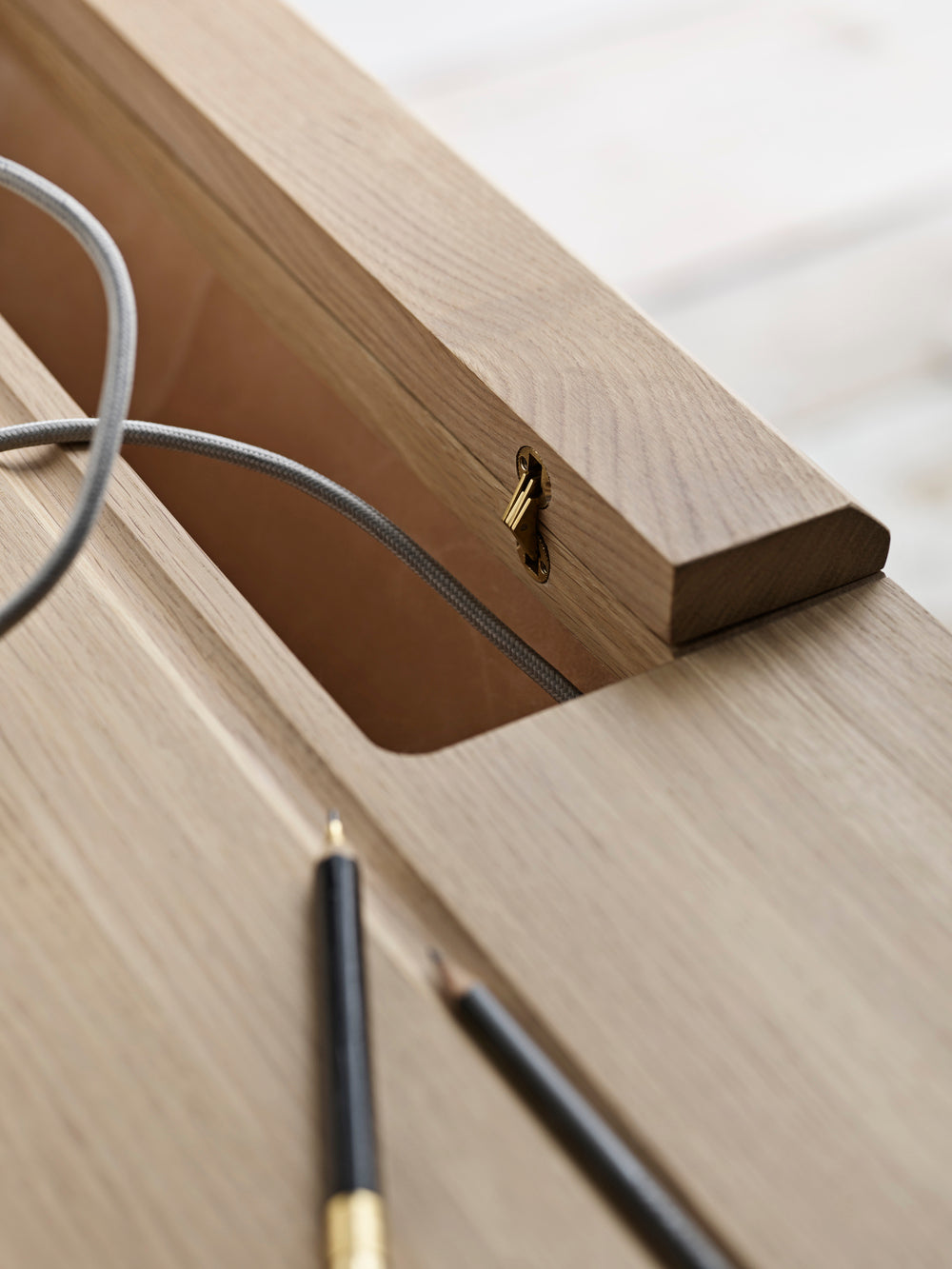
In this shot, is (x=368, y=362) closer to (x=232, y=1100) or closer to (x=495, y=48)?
(x=232, y=1100)

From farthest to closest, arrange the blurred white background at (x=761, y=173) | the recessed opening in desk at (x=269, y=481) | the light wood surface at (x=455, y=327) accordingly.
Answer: the blurred white background at (x=761, y=173) → the recessed opening in desk at (x=269, y=481) → the light wood surface at (x=455, y=327)

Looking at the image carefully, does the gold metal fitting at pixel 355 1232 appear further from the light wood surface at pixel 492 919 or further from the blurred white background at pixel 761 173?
the blurred white background at pixel 761 173

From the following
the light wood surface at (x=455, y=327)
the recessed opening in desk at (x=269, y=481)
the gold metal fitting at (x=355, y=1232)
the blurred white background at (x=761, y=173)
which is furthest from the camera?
the blurred white background at (x=761, y=173)

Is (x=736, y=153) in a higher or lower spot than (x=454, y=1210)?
lower

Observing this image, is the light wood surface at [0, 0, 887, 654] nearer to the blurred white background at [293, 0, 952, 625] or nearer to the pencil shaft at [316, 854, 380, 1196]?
the pencil shaft at [316, 854, 380, 1196]

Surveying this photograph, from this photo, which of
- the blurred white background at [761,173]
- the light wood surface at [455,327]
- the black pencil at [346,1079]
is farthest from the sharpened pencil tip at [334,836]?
the blurred white background at [761,173]

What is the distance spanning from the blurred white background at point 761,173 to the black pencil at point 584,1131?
3.50ft

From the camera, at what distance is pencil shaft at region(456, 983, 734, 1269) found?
0.30m

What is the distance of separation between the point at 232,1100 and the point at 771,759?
18cm

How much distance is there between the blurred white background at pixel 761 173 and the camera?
151 centimetres

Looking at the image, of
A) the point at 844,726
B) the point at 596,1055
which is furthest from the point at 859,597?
the point at 596,1055

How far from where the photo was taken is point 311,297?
23.2 inches

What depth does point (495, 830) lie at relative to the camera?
384 millimetres

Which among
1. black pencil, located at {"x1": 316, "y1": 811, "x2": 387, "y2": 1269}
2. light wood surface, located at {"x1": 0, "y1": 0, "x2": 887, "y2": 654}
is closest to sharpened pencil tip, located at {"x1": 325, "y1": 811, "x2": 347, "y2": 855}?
black pencil, located at {"x1": 316, "y1": 811, "x2": 387, "y2": 1269}
